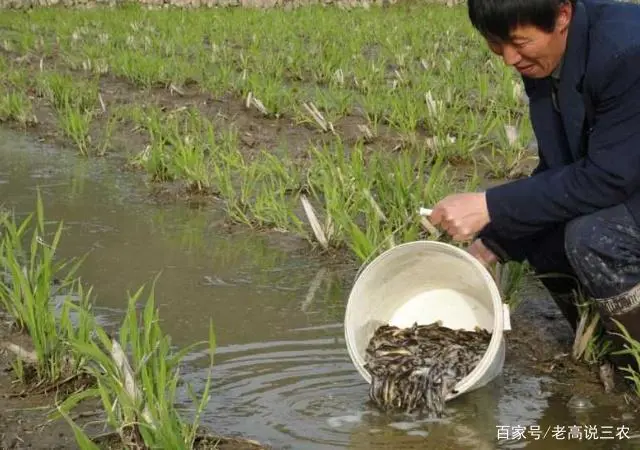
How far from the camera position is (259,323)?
3.62m

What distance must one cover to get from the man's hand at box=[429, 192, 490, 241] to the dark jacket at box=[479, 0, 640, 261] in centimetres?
3

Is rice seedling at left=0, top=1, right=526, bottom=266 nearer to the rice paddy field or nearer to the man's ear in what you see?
the rice paddy field

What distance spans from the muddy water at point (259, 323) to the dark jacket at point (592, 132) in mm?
499

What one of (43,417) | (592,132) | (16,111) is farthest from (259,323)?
(16,111)

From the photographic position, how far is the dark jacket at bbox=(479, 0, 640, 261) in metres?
2.73

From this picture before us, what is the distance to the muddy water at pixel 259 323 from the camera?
9.32 ft

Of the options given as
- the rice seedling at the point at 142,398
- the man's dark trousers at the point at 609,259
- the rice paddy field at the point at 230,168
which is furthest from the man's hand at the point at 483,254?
the rice seedling at the point at 142,398

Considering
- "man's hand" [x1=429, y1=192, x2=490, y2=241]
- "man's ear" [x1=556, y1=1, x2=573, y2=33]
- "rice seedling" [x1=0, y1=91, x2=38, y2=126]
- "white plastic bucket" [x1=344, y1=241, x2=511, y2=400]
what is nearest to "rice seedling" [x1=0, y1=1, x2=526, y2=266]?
"white plastic bucket" [x1=344, y1=241, x2=511, y2=400]

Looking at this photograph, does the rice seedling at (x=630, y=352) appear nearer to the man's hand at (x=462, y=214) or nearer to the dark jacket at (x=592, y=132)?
the dark jacket at (x=592, y=132)

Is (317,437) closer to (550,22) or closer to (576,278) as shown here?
(576,278)

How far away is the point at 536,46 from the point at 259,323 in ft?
4.42

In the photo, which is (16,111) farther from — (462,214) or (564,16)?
(564,16)

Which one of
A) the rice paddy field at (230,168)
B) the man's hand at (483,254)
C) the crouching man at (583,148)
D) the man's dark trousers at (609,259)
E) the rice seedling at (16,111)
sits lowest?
the rice seedling at (16,111)

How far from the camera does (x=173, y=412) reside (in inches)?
97.4
